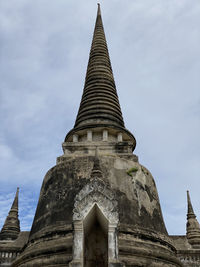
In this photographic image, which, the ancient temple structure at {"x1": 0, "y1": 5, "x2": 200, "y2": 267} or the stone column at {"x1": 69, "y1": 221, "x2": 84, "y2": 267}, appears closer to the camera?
the stone column at {"x1": 69, "y1": 221, "x2": 84, "y2": 267}

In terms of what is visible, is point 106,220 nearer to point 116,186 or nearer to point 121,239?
point 121,239

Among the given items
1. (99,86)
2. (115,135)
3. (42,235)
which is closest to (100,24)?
(99,86)

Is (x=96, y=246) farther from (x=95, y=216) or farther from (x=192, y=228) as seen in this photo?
(x=192, y=228)

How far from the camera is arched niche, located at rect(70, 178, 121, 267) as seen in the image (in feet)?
24.4

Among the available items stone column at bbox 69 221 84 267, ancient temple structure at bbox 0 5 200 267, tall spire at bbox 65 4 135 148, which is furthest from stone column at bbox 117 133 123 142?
stone column at bbox 69 221 84 267

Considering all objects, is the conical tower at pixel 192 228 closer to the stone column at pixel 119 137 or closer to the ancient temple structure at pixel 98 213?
the ancient temple structure at pixel 98 213

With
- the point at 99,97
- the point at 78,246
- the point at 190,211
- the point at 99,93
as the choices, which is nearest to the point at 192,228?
the point at 190,211

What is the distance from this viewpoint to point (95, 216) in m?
8.60

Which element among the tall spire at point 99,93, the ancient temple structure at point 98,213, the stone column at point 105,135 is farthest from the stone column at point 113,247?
the tall spire at point 99,93

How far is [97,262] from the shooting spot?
29.9ft

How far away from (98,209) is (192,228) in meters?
8.37

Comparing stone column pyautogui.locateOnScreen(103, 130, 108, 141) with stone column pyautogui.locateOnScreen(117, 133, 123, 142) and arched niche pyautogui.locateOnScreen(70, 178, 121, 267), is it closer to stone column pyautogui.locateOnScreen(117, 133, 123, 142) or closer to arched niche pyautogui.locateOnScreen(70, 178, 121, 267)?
stone column pyautogui.locateOnScreen(117, 133, 123, 142)

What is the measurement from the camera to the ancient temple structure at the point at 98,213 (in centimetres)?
816

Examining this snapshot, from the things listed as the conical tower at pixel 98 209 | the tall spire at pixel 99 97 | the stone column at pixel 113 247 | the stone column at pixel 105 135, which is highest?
the tall spire at pixel 99 97
